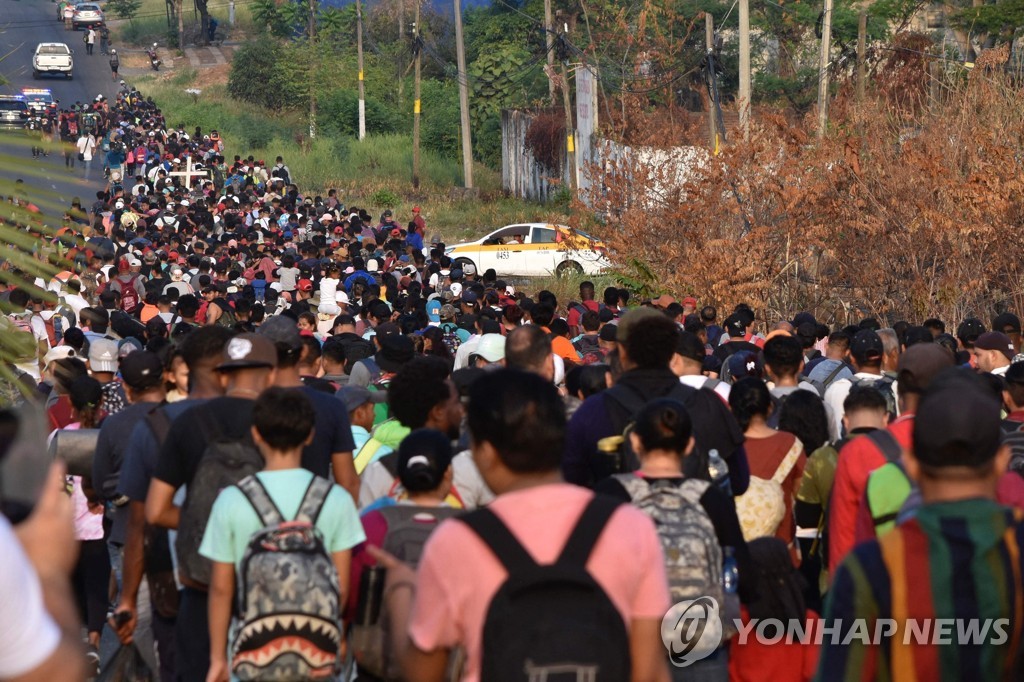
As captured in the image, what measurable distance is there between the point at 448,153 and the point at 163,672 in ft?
163

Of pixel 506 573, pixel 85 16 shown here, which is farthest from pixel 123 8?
pixel 506 573

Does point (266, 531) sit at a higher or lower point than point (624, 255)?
higher

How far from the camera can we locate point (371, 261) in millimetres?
21188

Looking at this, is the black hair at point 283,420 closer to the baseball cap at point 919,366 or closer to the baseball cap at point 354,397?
the baseball cap at point 354,397

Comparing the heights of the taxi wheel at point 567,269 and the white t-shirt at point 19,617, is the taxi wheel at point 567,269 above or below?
below

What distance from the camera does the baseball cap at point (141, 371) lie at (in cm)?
696

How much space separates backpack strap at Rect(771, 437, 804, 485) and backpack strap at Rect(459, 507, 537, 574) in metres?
3.31

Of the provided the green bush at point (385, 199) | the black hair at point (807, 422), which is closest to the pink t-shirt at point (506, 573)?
the black hair at point (807, 422)

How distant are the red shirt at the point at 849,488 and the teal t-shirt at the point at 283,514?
1.67 m

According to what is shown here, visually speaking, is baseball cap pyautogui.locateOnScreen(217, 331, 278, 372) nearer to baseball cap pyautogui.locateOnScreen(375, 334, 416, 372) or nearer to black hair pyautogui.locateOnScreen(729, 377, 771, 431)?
black hair pyautogui.locateOnScreen(729, 377, 771, 431)

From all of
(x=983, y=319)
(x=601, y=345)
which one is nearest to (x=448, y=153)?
(x=983, y=319)

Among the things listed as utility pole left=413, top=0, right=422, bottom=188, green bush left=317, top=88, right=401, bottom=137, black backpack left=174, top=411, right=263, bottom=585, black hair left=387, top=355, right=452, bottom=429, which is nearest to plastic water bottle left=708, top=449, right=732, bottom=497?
black hair left=387, top=355, right=452, bottom=429

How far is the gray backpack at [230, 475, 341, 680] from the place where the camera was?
15.4ft

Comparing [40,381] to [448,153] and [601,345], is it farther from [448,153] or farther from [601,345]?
[448,153]
